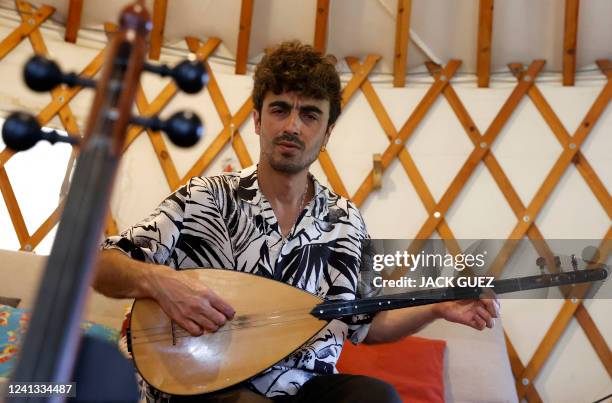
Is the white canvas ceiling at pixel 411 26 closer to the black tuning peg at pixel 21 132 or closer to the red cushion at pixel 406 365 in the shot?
the red cushion at pixel 406 365

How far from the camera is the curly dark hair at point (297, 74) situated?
1.42m

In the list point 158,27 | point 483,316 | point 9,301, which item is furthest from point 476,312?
point 158,27

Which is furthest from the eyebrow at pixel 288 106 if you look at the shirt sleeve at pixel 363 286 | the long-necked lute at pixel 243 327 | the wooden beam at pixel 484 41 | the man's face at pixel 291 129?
the wooden beam at pixel 484 41

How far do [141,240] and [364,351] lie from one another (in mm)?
1103

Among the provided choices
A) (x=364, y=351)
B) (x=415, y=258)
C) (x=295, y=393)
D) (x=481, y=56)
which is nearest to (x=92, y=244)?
(x=295, y=393)

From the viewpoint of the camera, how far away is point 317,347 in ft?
4.06

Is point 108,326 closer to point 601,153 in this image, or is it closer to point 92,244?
point 92,244

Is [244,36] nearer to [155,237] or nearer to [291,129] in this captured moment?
[291,129]

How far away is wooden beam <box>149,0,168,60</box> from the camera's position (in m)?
2.78

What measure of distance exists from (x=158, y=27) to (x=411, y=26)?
1138 millimetres

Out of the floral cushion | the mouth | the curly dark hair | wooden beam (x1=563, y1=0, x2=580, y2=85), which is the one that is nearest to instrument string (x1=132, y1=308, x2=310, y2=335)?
the mouth

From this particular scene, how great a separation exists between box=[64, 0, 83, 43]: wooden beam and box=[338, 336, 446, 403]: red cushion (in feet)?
6.19

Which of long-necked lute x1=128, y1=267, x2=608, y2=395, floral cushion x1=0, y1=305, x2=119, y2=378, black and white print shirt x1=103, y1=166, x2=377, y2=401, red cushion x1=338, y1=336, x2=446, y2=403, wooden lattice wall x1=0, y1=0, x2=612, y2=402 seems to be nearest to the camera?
long-necked lute x1=128, y1=267, x2=608, y2=395

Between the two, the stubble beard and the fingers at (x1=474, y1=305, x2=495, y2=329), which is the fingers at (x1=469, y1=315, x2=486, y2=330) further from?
the stubble beard
